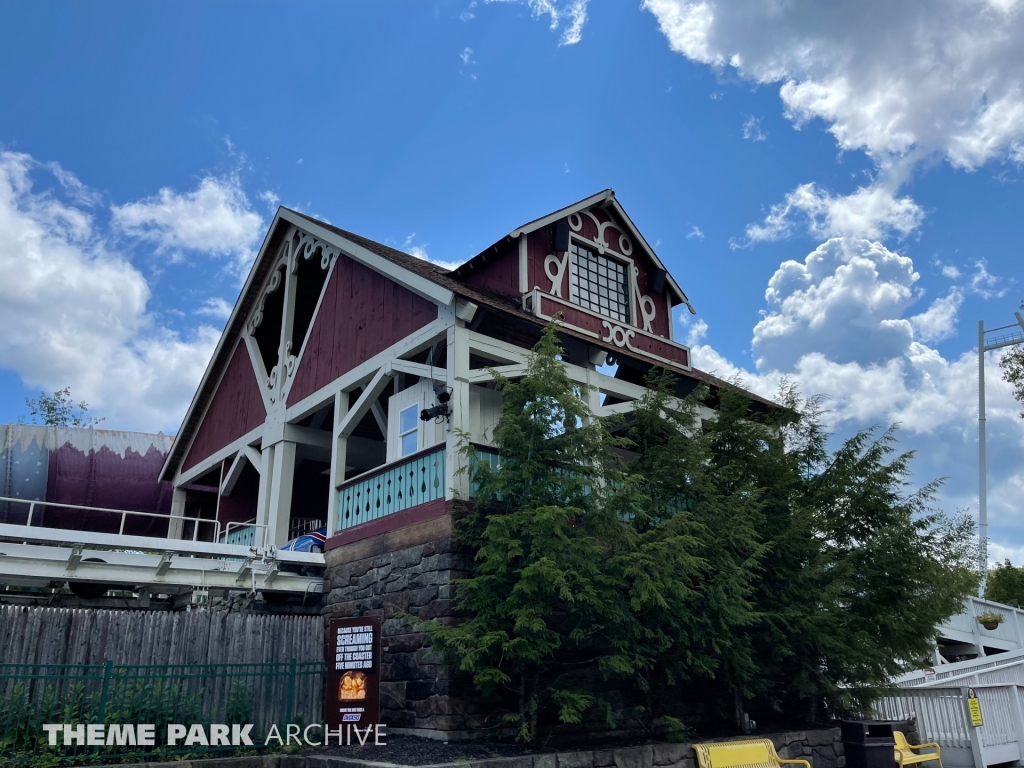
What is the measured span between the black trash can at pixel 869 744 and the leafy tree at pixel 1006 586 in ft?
71.7

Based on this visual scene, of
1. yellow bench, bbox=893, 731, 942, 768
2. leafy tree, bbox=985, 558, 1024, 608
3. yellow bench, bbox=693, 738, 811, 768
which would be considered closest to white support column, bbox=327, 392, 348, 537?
yellow bench, bbox=693, 738, 811, 768

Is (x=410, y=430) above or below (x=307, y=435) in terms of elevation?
below

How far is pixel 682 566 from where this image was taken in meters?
9.91

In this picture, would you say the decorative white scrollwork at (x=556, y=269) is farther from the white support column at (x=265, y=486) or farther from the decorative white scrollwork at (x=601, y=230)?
the white support column at (x=265, y=486)

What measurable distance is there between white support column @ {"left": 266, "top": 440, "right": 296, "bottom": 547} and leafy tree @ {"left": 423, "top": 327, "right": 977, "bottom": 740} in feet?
20.1

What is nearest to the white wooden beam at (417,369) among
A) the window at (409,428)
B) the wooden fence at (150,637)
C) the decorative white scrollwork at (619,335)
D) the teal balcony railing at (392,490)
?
the window at (409,428)

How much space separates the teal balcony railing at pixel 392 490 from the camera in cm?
1128

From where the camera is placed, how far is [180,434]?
21.1 m

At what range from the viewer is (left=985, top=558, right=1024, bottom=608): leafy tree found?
30087 millimetres

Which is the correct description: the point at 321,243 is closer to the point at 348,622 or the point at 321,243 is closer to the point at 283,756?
the point at 348,622

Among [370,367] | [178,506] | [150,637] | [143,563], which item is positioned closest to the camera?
[150,637]

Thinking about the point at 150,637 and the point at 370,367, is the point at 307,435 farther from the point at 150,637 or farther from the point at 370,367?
the point at 150,637

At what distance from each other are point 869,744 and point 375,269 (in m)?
10.6

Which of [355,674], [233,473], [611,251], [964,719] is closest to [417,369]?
[355,674]
